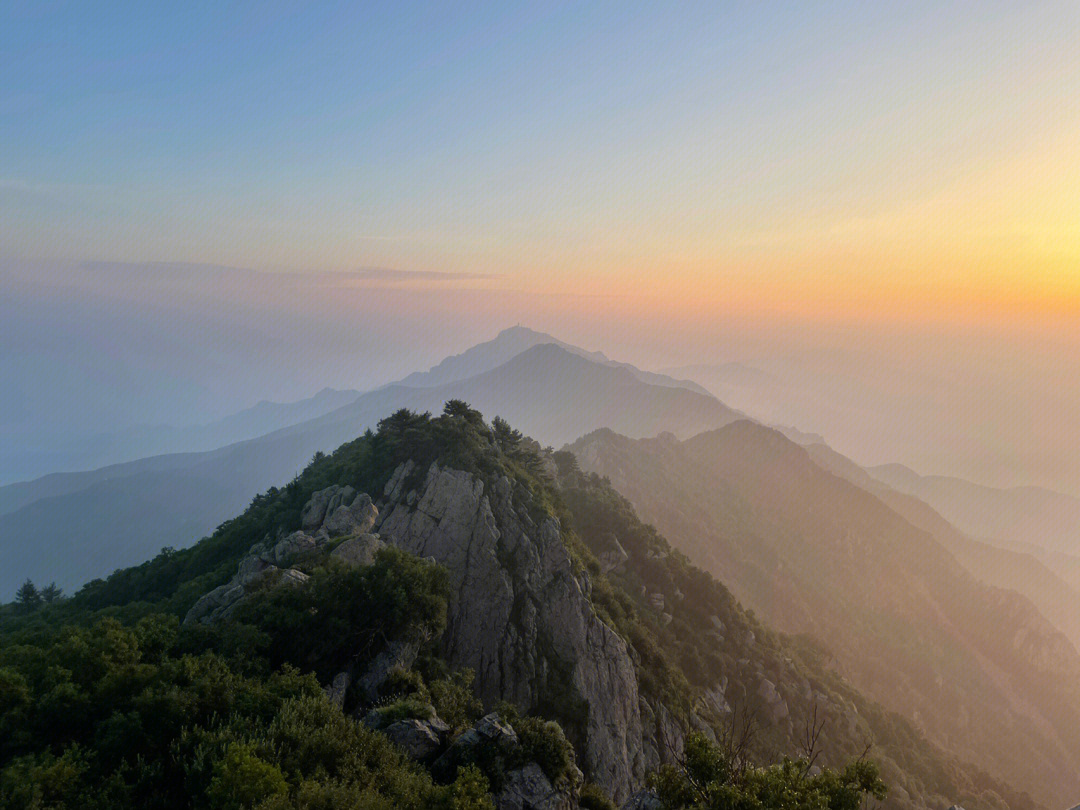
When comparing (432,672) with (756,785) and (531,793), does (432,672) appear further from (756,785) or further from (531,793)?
(756,785)

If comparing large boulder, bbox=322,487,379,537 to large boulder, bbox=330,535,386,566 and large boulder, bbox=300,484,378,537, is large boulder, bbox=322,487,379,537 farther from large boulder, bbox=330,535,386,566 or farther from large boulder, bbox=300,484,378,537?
large boulder, bbox=330,535,386,566

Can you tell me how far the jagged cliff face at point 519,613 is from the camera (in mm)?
41625

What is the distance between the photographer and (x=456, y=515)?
5047 cm

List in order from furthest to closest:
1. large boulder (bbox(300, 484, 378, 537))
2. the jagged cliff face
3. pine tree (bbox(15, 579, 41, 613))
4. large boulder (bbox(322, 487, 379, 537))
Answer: pine tree (bbox(15, 579, 41, 613))
large boulder (bbox(300, 484, 378, 537))
large boulder (bbox(322, 487, 379, 537))
the jagged cliff face

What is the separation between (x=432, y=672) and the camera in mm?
37062

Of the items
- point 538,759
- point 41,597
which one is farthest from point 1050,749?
point 41,597

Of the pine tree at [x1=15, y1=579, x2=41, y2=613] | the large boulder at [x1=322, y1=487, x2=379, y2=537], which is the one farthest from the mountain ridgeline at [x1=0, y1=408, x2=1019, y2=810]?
the pine tree at [x1=15, y1=579, x2=41, y2=613]

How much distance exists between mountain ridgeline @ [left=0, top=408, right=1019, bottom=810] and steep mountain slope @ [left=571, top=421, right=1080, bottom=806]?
3155cm

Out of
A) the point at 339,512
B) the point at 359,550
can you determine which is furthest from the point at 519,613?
the point at 339,512

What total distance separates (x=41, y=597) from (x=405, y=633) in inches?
2910

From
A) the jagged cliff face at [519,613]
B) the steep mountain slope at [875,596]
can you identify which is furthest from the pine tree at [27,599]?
the steep mountain slope at [875,596]

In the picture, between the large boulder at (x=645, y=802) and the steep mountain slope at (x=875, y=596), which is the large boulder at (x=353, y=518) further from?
the steep mountain slope at (x=875, y=596)

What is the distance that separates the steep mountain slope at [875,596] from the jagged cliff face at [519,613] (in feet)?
267

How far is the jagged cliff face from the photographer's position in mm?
41625
